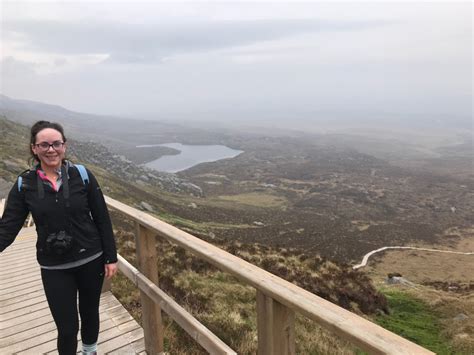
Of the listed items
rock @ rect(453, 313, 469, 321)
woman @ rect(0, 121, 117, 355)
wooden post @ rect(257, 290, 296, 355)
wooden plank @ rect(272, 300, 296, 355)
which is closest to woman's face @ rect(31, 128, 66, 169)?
woman @ rect(0, 121, 117, 355)

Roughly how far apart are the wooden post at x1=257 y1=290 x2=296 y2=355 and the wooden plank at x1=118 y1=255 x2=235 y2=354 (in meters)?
0.61

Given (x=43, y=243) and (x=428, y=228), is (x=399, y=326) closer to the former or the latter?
(x=43, y=243)

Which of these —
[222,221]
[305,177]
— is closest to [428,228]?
[222,221]

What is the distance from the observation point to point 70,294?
11.0 ft

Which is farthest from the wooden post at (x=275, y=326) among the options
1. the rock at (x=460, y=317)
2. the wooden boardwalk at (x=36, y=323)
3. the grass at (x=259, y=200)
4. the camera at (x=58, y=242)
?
the grass at (x=259, y=200)

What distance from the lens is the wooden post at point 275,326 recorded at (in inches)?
93.5

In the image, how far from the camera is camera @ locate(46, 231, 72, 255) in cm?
313

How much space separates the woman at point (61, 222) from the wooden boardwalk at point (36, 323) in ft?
4.47

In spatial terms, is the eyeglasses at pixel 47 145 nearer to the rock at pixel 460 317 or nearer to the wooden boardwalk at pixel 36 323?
the wooden boardwalk at pixel 36 323

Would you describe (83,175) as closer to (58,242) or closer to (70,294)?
(58,242)

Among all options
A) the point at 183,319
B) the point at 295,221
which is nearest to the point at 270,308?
the point at 183,319

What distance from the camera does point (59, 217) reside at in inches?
124

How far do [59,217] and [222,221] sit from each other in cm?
4623

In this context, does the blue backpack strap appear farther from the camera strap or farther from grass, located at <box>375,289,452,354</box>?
grass, located at <box>375,289,452,354</box>
